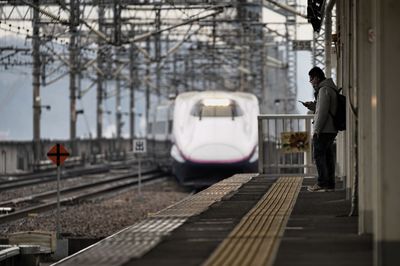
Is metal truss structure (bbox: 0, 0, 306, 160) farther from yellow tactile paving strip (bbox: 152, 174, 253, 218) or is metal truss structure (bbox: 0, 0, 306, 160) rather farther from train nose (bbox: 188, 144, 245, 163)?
yellow tactile paving strip (bbox: 152, 174, 253, 218)

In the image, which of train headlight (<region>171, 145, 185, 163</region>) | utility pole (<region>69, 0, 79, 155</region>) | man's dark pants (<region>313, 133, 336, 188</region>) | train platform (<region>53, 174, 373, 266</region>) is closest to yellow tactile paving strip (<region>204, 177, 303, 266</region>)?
train platform (<region>53, 174, 373, 266</region>)

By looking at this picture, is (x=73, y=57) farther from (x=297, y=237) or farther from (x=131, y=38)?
(x=297, y=237)

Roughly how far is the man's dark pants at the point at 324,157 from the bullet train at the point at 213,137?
1473 cm

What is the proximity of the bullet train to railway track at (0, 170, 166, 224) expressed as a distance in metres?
3.34

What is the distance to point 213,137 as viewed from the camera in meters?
30.4

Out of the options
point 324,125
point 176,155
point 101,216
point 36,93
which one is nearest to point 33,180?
point 36,93

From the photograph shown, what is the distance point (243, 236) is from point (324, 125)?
15.9 feet

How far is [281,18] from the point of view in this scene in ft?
166

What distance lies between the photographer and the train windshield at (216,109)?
102ft

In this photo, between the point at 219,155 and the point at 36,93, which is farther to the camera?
the point at 36,93

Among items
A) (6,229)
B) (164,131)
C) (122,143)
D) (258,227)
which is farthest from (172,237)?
(122,143)

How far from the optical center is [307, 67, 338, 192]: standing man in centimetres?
1370

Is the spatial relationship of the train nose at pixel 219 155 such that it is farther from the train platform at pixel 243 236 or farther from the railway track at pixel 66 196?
the train platform at pixel 243 236

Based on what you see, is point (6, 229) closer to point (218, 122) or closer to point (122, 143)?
point (218, 122)
